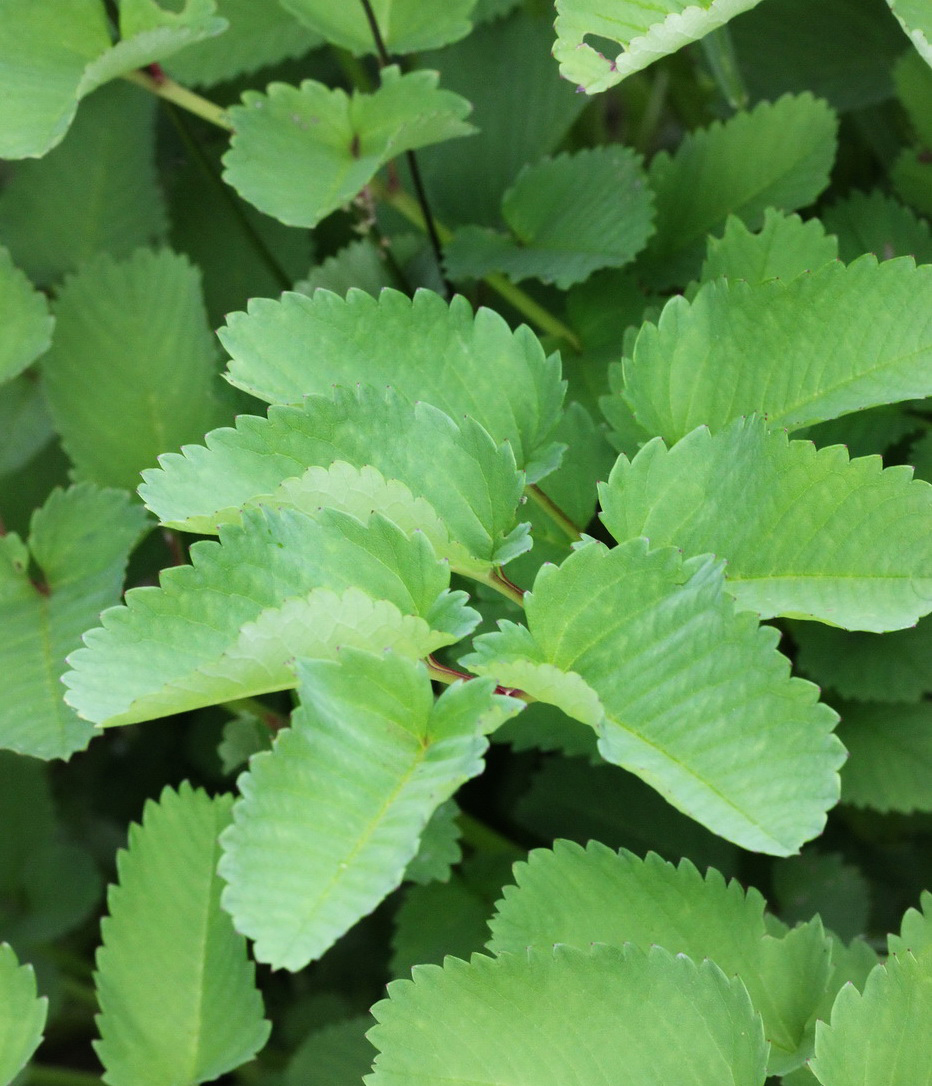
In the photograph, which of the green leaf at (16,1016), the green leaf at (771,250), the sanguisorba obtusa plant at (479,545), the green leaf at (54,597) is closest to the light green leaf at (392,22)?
the sanguisorba obtusa plant at (479,545)

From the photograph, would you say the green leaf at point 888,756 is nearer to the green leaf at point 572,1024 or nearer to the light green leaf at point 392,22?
the green leaf at point 572,1024

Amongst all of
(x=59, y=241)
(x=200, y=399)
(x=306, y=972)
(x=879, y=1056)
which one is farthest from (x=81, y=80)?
(x=306, y=972)

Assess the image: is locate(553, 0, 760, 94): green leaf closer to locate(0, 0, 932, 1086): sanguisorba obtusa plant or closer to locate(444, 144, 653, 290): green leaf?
locate(0, 0, 932, 1086): sanguisorba obtusa plant

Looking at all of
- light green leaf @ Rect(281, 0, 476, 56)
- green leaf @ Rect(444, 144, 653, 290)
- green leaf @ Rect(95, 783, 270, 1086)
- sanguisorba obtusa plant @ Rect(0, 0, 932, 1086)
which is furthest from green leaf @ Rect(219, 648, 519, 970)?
light green leaf @ Rect(281, 0, 476, 56)

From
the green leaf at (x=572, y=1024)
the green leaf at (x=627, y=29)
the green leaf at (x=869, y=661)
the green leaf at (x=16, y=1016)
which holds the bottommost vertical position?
the green leaf at (x=869, y=661)

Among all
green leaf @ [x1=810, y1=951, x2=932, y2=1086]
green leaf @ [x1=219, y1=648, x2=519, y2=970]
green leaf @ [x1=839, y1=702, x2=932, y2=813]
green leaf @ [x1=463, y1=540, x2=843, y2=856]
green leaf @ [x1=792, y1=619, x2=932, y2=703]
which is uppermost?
green leaf @ [x1=219, y1=648, x2=519, y2=970]
